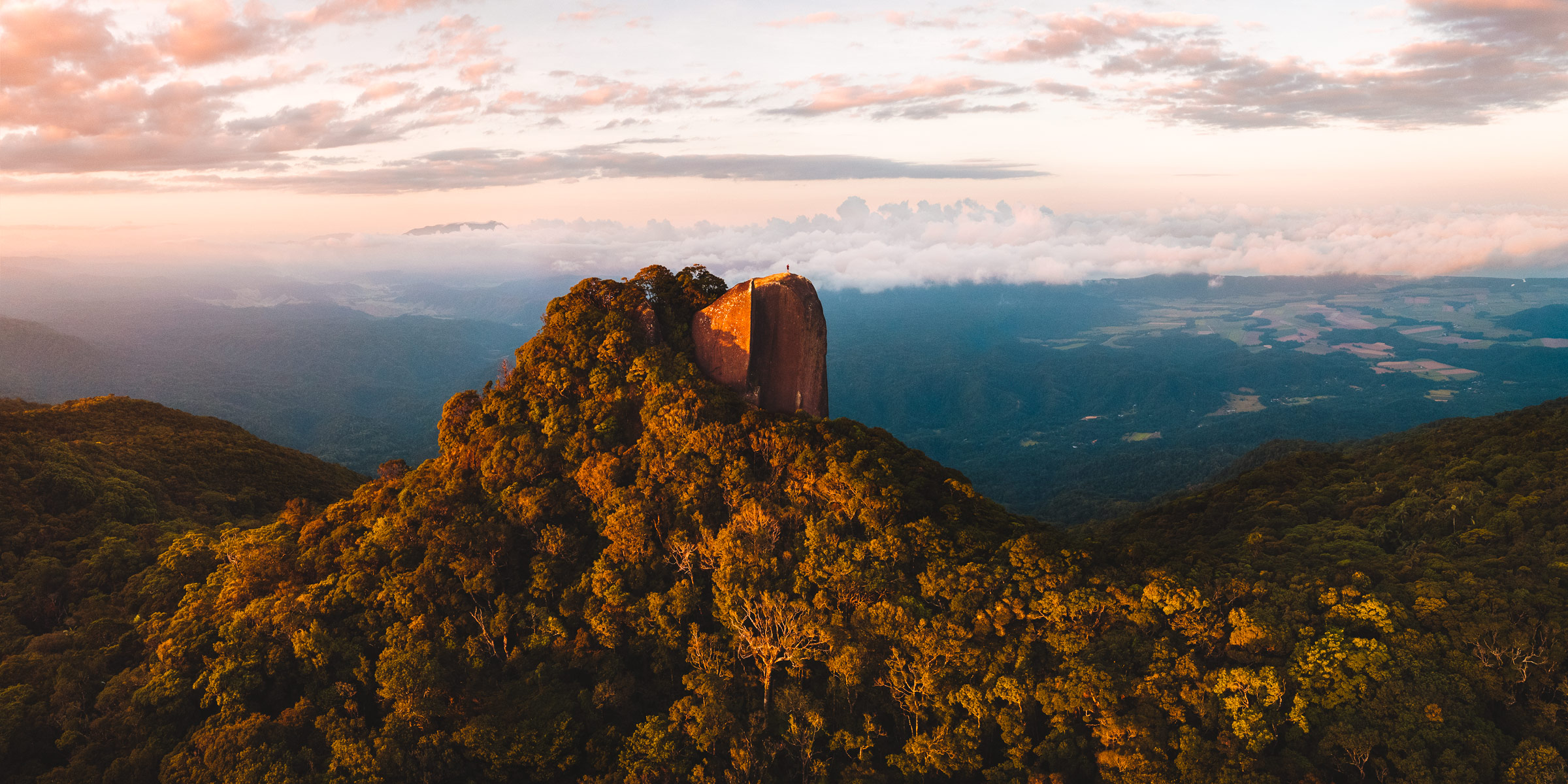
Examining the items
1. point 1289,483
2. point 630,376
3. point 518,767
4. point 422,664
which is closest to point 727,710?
point 518,767

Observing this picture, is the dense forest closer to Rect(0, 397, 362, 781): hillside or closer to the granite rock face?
Rect(0, 397, 362, 781): hillside

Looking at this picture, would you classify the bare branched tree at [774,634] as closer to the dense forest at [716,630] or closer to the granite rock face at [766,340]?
the dense forest at [716,630]

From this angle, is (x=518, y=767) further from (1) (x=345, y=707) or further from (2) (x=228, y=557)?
(2) (x=228, y=557)

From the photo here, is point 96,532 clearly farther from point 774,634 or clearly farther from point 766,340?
point 774,634

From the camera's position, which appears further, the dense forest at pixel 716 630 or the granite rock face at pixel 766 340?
the granite rock face at pixel 766 340

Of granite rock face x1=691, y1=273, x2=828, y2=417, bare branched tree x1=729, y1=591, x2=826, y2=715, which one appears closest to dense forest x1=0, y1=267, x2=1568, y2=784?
bare branched tree x1=729, y1=591, x2=826, y2=715

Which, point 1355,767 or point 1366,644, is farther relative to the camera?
point 1366,644

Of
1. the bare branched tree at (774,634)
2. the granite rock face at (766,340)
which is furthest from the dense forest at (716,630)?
the granite rock face at (766,340)
